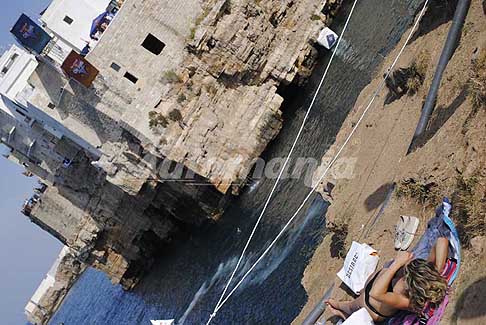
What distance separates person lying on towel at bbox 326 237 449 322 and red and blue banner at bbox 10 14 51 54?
91.5ft

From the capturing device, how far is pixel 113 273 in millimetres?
40594

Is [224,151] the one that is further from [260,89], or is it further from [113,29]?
[113,29]

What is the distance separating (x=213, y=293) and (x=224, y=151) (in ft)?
24.3

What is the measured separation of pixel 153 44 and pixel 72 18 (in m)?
6.42

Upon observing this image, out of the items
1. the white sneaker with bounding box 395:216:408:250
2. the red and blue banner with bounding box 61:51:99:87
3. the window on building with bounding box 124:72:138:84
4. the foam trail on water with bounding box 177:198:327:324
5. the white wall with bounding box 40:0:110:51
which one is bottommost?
the foam trail on water with bounding box 177:198:327:324

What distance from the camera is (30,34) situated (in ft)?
107

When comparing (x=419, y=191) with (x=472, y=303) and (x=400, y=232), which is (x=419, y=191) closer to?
(x=400, y=232)

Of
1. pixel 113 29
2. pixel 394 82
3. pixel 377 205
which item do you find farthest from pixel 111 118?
pixel 377 205

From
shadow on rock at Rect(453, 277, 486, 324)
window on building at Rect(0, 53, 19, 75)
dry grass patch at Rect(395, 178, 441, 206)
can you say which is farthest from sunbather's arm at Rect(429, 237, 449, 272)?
window on building at Rect(0, 53, 19, 75)

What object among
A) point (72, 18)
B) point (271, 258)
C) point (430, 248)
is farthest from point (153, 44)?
point (430, 248)

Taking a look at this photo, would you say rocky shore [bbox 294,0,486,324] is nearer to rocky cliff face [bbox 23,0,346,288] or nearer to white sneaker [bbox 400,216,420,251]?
white sneaker [bbox 400,216,420,251]

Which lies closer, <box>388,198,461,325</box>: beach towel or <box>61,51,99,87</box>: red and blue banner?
<box>388,198,461,325</box>: beach towel

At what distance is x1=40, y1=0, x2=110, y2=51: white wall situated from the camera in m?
33.7

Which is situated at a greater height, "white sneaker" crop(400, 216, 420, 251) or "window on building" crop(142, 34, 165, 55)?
"window on building" crop(142, 34, 165, 55)
